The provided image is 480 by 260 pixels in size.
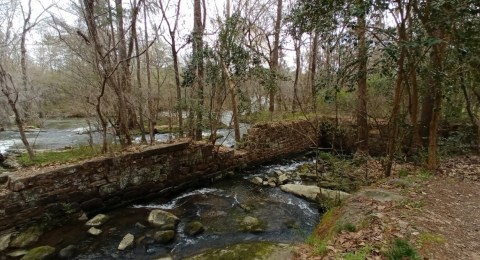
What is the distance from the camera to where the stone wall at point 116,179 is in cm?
578

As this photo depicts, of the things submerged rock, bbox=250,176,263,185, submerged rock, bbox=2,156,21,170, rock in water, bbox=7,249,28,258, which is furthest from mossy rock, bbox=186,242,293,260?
submerged rock, bbox=2,156,21,170

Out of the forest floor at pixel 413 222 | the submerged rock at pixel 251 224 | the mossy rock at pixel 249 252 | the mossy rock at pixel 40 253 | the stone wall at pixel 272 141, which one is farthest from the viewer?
the stone wall at pixel 272 141

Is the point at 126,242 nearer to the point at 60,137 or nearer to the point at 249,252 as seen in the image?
the point at 249,252

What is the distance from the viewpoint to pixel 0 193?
220 inches

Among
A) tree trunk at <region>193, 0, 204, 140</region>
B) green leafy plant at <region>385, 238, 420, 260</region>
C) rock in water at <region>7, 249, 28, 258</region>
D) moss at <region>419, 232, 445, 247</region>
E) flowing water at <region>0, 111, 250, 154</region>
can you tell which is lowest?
rock in water at <region>7, 249, 28, 258</region>

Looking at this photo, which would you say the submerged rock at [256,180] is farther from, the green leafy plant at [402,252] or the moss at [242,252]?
the green leafy plant at [402,252]

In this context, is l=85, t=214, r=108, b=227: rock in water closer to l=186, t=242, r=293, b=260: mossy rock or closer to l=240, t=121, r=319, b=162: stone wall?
l=186, t=242, r=293, b=260: mossy rock

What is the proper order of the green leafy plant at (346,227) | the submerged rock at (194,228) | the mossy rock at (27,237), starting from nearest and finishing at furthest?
the green leafy plant at (346,227) < the mossy rock at (27,237) < the submerged rock at (194,228)

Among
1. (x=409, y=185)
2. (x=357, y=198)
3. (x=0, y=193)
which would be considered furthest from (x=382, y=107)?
(x=0, y=193)

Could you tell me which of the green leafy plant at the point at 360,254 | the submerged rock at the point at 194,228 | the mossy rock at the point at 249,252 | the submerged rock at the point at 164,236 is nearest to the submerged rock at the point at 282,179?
the submerged rock at the point at 194,228

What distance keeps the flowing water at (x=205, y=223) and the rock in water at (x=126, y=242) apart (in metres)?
0.09

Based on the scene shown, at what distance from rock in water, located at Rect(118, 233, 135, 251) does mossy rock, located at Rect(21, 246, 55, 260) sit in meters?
1.13

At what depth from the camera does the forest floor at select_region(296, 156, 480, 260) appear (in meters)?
3.42

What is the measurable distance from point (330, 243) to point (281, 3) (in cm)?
1411
